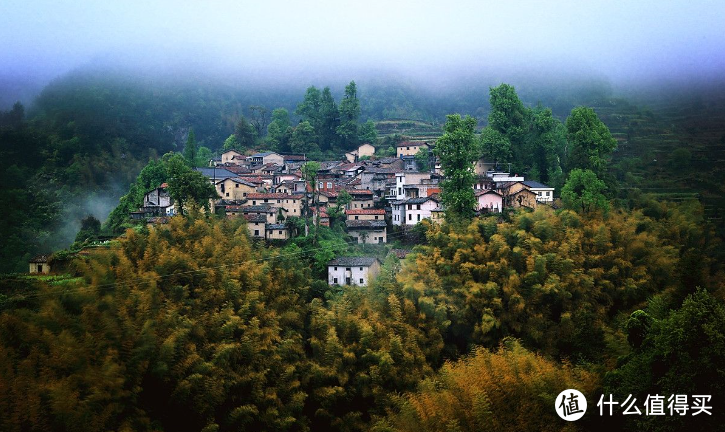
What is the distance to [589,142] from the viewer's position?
1293 cm

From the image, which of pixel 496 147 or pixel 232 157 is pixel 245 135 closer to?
pixel 232 157

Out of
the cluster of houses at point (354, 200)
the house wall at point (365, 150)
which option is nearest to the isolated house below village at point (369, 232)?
the cluster of houses at point (354, 200)

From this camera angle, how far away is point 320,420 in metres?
8.10

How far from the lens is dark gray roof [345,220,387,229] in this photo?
12.6 m

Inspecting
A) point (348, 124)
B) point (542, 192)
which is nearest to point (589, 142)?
point (542, 192)

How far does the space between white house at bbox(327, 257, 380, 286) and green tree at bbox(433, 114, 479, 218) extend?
202cm

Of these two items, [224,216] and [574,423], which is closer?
[574,423]

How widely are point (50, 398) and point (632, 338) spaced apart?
20.0ft

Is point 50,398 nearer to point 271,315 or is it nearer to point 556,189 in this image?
point 271,315

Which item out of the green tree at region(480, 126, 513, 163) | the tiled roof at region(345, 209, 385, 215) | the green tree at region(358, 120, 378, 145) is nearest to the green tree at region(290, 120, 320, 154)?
the green tree at region(358, 120, 378, 145)

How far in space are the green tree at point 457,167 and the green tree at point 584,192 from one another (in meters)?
2.00

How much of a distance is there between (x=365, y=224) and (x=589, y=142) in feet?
17.3

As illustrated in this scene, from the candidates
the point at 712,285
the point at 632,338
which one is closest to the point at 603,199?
the point at 712,285

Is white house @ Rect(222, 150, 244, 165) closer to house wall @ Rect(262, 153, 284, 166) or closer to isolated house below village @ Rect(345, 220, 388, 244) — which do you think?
house wall @ Rect(262, 153, 284, 166)
